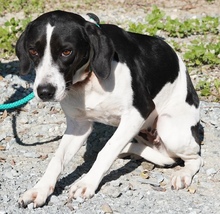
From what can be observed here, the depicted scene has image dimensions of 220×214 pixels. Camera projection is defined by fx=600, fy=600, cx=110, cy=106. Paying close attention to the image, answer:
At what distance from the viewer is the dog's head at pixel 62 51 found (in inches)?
159

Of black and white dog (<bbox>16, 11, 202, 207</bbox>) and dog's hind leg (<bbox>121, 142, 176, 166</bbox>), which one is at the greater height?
black and white dog (<bbox>16, 11, 202, 207</bbox>)

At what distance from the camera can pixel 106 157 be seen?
4465 millimetres

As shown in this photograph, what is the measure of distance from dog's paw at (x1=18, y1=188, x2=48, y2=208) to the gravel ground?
0.04m

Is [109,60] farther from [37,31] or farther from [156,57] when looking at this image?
[156,57]

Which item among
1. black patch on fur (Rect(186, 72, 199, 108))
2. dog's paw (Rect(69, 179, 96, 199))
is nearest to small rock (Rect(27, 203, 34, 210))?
dog's paw (Rect(69, 179, 96, 199))

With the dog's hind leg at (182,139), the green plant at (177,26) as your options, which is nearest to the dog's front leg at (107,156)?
the dog's hind leg at (182,139)

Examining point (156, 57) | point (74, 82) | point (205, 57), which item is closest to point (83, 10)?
point (205, 57)

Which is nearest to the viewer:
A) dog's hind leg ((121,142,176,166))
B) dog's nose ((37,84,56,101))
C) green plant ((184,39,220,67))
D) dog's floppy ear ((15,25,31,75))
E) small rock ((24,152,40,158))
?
dog's nose ((37,84,56,101))

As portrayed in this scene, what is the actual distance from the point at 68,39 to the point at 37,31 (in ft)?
0.74

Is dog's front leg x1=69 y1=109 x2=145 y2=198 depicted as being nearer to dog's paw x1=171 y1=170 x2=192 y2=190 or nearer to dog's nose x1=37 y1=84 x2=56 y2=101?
dog's paw x1=171 y1=170 x2=192 y2=190

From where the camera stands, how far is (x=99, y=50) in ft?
13.9

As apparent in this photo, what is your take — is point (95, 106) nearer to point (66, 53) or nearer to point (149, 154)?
point (66, 53)

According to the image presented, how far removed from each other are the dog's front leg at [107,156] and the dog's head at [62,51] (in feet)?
1.59

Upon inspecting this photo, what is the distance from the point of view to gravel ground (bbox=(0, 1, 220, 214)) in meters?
4.40
